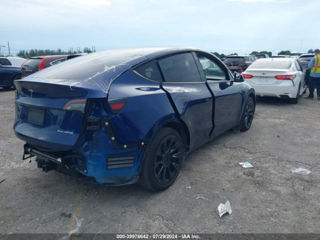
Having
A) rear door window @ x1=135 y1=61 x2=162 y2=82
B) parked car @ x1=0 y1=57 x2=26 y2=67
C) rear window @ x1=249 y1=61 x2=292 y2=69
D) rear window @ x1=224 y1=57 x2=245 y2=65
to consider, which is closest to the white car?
rear window @ x1=249 y1=61 x2=292 y2=69

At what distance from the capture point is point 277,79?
25.1 feet

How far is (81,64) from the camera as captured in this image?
119 inches

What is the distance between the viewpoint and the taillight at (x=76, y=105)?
2.30 metres

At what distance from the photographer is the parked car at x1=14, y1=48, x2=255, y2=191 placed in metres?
2.34

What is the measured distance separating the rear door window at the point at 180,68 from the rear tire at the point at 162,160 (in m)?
0.70

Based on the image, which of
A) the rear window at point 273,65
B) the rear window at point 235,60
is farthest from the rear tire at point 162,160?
the rear window at point 235,60

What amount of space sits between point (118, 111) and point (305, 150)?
3.59 metres

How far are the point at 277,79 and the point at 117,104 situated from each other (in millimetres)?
6716

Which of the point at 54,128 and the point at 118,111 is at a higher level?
the point at 118,111

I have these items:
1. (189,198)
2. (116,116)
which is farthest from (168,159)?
(116,116)

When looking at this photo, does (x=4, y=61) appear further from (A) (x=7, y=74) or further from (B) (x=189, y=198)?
(B) (x=189, y=198)

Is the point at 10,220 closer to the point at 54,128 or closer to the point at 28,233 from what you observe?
the point at 28,233

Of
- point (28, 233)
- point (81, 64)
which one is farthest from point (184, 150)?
point (28, 233)

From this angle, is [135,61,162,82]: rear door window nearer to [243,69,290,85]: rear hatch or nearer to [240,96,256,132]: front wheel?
[240,96,256,132]: front wheel
